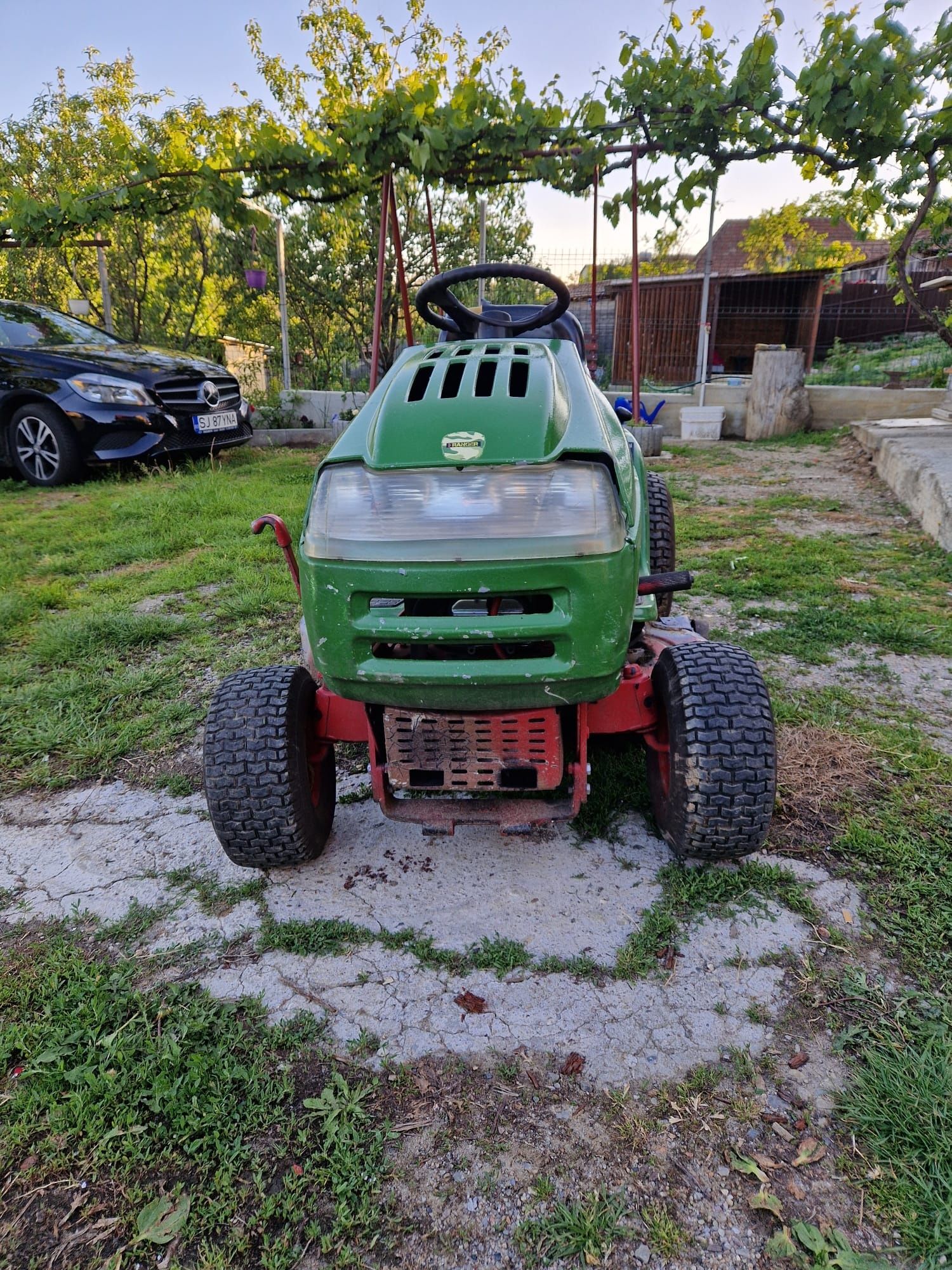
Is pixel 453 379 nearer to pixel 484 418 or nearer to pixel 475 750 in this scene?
pixel 484 418

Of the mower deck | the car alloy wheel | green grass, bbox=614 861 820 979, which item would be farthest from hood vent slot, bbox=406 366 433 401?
the car alloy wheel

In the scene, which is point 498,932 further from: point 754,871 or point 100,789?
point 100,789

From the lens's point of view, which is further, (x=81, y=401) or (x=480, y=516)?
(x=81, y=401)

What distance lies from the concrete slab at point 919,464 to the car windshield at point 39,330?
23.9 feet

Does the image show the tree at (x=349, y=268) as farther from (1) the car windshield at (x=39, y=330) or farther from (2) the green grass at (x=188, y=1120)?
(2) the green grass at (x=188, y=1120)

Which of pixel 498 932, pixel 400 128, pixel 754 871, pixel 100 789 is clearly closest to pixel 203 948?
pixel 498 932

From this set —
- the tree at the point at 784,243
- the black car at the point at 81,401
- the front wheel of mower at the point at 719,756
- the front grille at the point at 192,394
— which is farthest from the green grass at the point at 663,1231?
the tree at the point at 784,243

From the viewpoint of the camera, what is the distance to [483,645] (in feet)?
6.45

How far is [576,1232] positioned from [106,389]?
7253mm

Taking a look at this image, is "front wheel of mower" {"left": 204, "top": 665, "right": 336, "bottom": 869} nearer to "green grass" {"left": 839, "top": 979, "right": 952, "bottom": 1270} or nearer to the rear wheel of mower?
"green grass" {"left": 839, "top": 979, "right": 952, "bottom": 1270}

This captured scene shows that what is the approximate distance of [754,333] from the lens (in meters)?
20.0

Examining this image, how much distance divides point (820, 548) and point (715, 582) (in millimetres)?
1090

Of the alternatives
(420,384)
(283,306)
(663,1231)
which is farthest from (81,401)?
(663,1231)

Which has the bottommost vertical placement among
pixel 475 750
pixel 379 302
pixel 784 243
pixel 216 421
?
pixel 475 750
